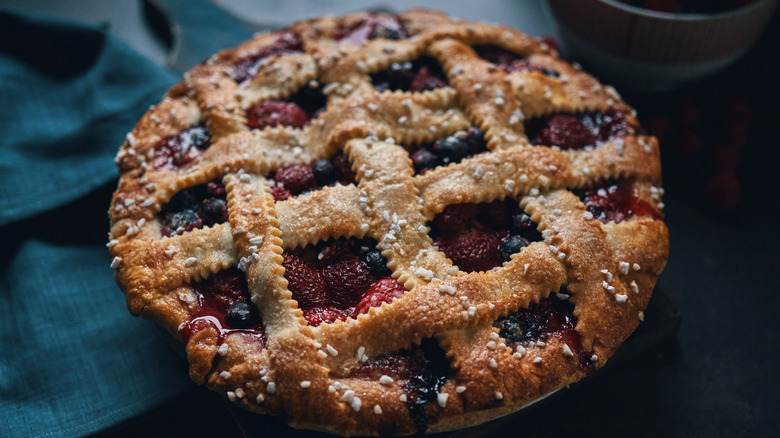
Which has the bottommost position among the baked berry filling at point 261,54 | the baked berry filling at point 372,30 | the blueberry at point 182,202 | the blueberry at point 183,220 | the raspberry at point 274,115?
the blueberry at point 183,220

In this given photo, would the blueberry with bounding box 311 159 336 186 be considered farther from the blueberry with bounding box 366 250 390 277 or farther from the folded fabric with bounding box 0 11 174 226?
the folded fabric with bounding box 0 11 174 226

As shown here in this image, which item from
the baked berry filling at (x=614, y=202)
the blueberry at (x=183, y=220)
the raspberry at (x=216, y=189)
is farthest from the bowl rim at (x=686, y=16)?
the blueberry at (x=183, y=220)

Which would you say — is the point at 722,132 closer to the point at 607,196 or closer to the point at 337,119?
the point at 607,196

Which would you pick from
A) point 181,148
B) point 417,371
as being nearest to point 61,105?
point 181,148

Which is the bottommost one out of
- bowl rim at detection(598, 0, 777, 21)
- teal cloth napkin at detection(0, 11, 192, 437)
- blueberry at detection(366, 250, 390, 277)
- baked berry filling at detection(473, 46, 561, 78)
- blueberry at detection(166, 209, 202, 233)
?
teal cloth napkin at detection(0, 11, 192, 437)

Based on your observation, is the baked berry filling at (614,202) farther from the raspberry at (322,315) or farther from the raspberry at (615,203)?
the raspberry at (322,315)

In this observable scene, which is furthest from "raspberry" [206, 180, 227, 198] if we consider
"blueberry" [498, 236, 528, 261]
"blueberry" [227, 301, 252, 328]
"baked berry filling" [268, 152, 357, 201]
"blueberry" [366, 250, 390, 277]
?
"blueberry" [498, 236, 528, 261]
